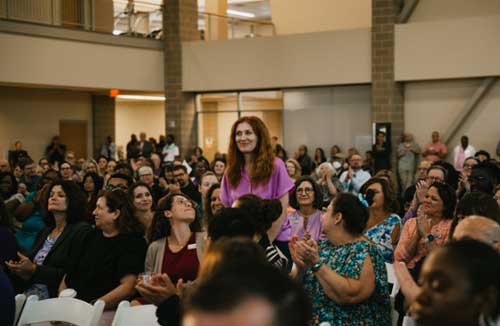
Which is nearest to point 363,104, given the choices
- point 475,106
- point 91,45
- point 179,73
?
point 475,106

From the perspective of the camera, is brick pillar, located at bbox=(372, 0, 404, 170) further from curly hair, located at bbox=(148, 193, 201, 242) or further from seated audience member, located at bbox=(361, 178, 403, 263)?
curly hair, located at bbox=(148, 193, 201, 242)

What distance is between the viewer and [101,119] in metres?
22.3

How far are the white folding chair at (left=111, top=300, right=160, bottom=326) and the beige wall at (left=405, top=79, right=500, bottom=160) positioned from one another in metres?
14.2

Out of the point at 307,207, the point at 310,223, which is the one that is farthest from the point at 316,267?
the point at 307,207

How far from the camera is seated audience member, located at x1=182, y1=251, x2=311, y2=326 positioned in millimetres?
1192

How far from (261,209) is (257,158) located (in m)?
0.81

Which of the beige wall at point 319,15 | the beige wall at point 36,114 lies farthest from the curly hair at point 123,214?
the beige wall at point 319,15

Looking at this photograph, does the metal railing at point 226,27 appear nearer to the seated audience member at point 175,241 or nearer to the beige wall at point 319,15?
the beige wall at point 319,15

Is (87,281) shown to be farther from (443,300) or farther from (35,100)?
(35,100)

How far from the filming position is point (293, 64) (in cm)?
1959

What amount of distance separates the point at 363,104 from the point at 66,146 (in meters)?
8.07

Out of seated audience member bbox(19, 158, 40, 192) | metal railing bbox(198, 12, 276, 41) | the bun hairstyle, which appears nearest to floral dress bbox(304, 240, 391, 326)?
the bun hairstyle

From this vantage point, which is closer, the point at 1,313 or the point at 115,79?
the point at 1,313

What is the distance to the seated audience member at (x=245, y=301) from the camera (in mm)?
1192
